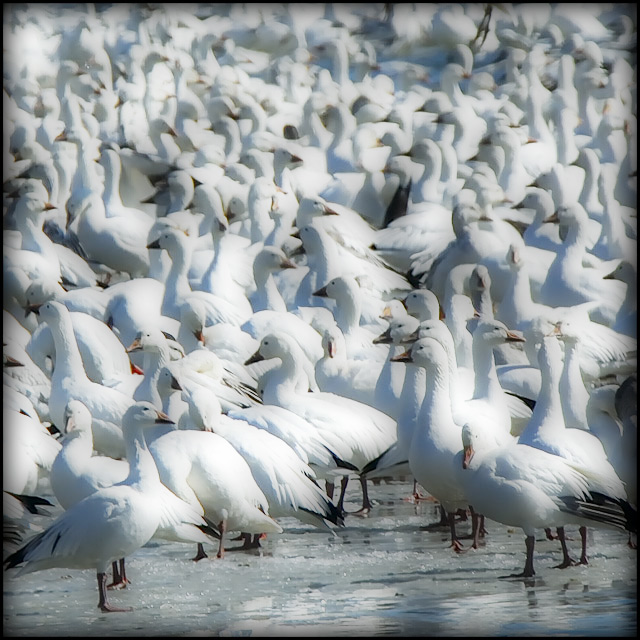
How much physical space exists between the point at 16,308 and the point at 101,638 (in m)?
2.27

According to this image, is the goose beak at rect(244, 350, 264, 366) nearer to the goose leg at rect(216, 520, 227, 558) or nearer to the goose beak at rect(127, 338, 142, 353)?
the goose beak at rect(127, 338, 142, 353)

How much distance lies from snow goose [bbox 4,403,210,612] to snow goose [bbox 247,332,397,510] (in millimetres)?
922

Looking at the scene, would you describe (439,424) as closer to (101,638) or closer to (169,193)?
(101,638)

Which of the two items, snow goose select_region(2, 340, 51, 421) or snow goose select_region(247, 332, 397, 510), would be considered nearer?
snow goose select_region(247, 332, 397, 510)

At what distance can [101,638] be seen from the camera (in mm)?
5656

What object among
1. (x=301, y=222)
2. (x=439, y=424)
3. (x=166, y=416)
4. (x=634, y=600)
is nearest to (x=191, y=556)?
(x=166, y=416)

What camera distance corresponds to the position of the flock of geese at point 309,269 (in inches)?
238

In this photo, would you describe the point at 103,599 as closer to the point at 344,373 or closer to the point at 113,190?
the point at 344,373

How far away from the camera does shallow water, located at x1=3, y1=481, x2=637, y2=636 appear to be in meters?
5.79

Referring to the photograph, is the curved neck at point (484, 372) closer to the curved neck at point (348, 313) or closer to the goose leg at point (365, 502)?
the goose leg at point (365, 502)

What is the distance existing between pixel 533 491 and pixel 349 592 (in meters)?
0.83

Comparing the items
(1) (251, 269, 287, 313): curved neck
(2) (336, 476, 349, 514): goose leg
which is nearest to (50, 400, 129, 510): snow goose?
(2) (336, 476, 349, 514): goose leg

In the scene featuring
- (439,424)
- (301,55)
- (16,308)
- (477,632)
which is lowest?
(477,632)

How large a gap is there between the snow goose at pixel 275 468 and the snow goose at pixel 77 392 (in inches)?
17.2
